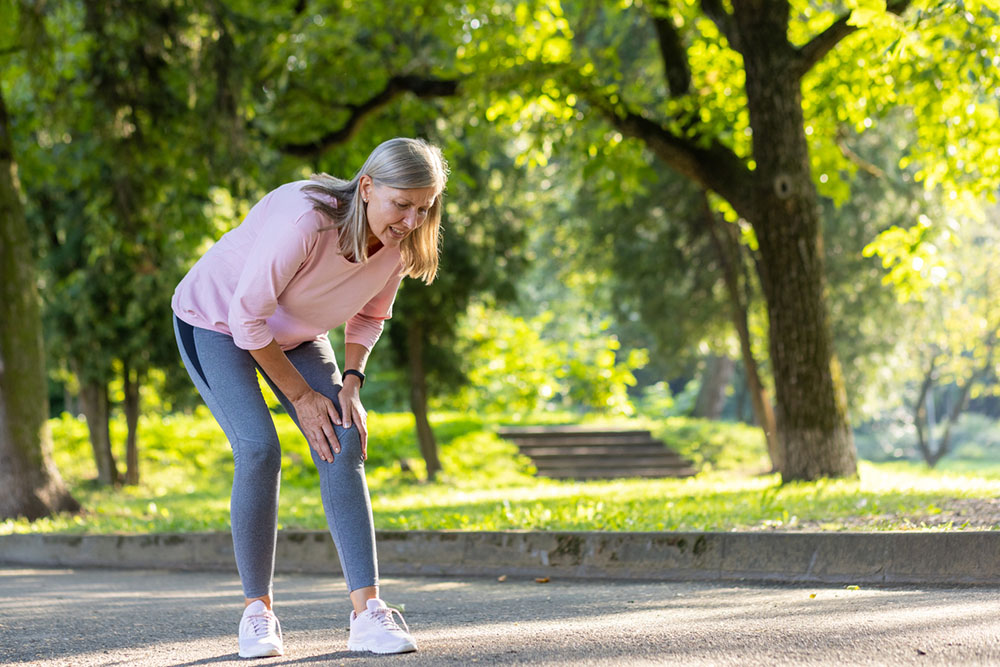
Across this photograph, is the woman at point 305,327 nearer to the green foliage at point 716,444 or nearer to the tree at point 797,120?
the tree at point 797,120

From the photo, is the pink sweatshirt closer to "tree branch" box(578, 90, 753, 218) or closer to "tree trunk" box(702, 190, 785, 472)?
"tree branch" box(578, 90, 753, 218)

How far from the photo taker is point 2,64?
12094mm

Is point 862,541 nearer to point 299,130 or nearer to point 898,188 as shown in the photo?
point 299,130

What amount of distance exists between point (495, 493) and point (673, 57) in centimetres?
537

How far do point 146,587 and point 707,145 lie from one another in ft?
22.9

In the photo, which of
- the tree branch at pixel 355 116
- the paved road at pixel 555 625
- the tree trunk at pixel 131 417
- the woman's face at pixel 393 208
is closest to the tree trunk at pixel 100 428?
the tree trunk at pixel 131 417

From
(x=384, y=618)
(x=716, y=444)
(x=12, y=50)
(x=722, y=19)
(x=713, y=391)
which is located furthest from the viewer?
(x=713, y=391)

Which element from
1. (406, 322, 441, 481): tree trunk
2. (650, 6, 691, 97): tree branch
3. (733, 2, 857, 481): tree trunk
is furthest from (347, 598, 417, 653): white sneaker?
(406, 322, 441, 481): tree trunk

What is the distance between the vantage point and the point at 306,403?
3.40m

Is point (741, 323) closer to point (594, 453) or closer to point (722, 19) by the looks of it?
point (722, 19)

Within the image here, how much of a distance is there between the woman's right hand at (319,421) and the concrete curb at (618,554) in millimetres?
2889

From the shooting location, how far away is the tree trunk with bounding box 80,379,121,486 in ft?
53.4

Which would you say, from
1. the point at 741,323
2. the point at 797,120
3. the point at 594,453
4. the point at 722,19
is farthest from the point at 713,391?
the point at 797,120

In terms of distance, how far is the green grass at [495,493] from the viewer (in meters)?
6.52
